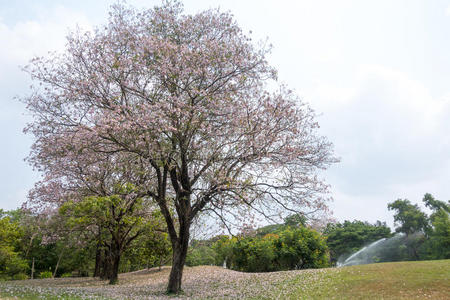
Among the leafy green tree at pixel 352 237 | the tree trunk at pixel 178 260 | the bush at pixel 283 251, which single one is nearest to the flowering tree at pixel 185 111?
the tree trunk at pixel 178 260

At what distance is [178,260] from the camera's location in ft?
48.3

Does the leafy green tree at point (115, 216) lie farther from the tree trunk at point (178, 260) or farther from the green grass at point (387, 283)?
the green grass at point (387, 283)

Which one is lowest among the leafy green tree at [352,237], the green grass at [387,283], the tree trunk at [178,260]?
the green grass at [387,283]

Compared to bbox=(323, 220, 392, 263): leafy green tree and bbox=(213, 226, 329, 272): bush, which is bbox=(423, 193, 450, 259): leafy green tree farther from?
bbox=(213, 226, 329, 272): bush

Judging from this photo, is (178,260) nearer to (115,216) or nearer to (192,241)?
(192,241)

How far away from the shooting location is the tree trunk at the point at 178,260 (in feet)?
47.9

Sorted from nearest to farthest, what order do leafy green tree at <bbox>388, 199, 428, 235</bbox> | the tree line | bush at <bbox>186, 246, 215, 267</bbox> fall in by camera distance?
the tree line, bush at <bbox>186, 246, 215, 267</bbox>, leafy green tree at <bbox>388, 199, 428, 235</bbox>

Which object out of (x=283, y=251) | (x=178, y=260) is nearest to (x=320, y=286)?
(x=178, y=260)

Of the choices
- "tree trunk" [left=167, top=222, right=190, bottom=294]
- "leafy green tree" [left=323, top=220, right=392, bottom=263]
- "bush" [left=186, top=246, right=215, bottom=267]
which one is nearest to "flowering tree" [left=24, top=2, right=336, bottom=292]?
"tree trunk" [left=167, top=222, right=190, bottom=294]

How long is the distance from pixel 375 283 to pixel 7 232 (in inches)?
1369

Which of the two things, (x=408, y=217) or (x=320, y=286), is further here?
(x=408, y=217)

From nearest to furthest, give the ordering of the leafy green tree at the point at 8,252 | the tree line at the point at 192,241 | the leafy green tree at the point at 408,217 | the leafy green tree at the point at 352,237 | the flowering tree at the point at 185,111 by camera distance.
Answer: the flowering tree at the point at 185,111
the tree line at the point at 192,241
the leafy green tree at the point at 8,252
the leafy green tree at the point at 408,217
the leafy green tree at the point at 352,237

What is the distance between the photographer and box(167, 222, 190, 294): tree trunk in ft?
47.9

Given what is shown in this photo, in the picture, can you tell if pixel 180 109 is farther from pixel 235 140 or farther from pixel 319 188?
pixel 319 188
